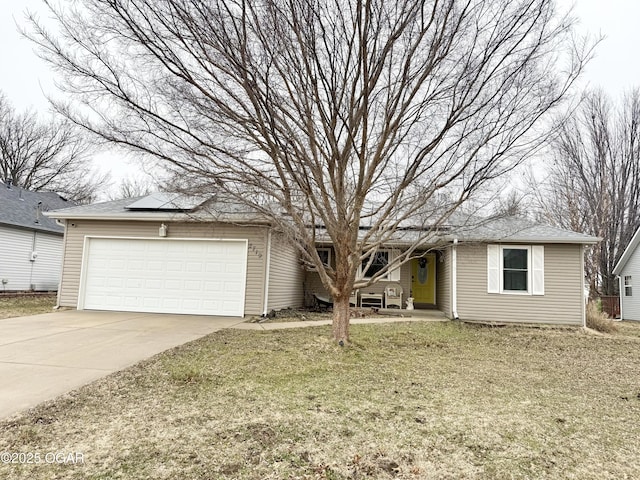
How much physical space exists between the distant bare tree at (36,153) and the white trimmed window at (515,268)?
23188 millimetres

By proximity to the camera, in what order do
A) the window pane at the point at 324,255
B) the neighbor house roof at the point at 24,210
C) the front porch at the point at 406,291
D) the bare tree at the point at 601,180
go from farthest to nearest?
the bare tree at the point at 601,180 < the neighbor house roof at the point at 24,210 < the window pane at the point at 324,255 < the front porch at the point at 406,291

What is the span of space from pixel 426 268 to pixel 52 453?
1236 cm

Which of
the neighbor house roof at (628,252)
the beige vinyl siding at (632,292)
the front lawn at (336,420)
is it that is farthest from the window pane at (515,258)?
the beige vinyl siding at (632,292)

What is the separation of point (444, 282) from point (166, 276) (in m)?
8.20

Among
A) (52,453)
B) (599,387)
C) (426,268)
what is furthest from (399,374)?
(426,268)

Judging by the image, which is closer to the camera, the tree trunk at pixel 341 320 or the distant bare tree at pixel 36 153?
the tree trunk at pixel 341 320

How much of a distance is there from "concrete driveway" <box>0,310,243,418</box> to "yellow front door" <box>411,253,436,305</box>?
6.83 metres

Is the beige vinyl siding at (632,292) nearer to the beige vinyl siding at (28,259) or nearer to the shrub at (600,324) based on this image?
the shrub at (600,324)

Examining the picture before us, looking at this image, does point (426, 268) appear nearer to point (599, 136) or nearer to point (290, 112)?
point (290, 112)

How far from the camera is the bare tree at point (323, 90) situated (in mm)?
5125

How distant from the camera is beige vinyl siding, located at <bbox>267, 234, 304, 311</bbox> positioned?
10.6 meters

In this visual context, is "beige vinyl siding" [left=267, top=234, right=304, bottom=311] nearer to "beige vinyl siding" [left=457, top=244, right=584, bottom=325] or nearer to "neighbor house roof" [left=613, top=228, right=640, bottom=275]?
"beige vinyl siding" [left=457, top=244, right=584, bottom=325]

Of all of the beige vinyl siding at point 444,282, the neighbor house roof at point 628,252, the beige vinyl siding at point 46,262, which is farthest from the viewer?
the beige vinyl siding at point 46,262

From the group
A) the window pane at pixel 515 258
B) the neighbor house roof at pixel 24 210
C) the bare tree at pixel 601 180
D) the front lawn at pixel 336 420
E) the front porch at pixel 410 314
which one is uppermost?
the bare tree at pixel 601 180
